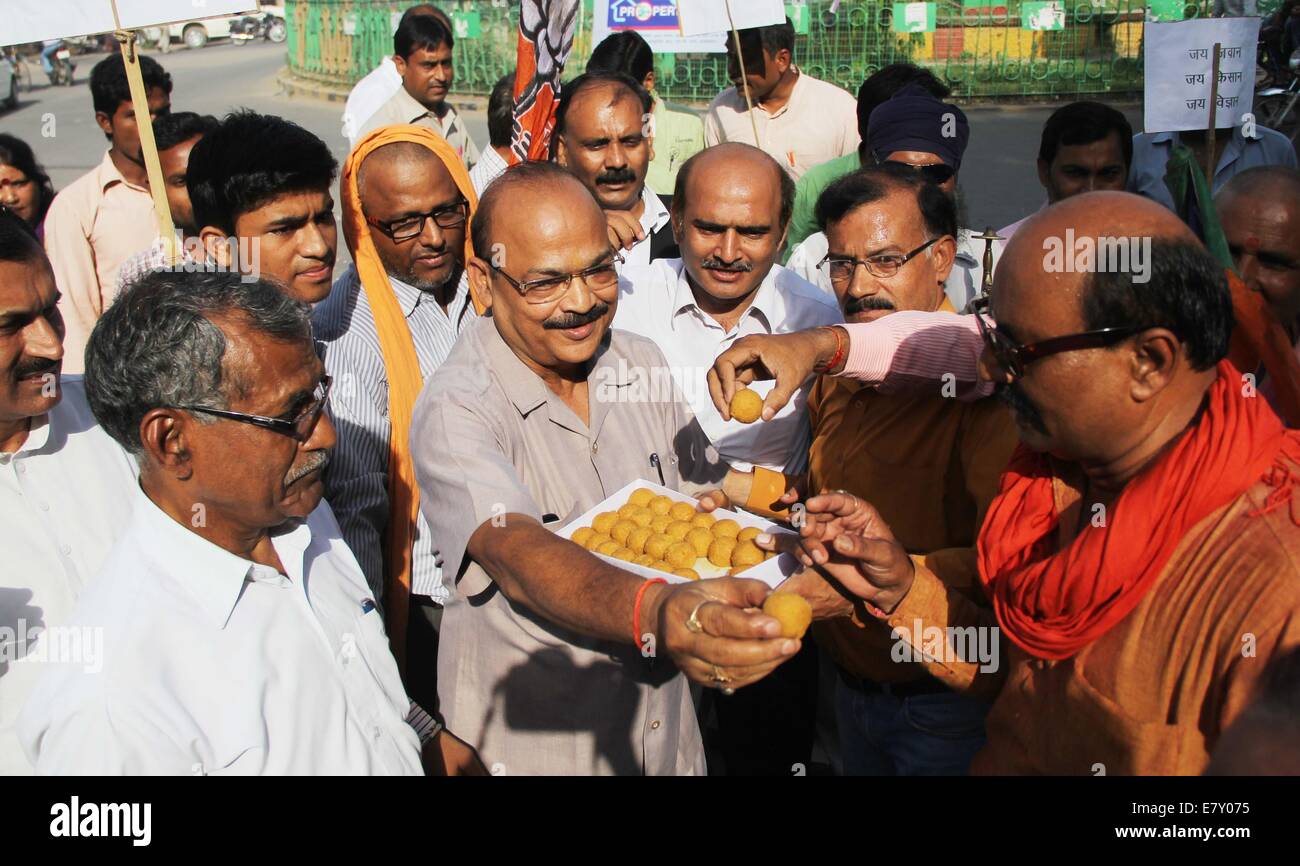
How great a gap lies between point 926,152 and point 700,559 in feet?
8.17

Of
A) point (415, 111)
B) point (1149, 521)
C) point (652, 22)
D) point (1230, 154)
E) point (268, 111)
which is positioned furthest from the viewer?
point (268, 111)

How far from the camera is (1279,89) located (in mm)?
13344

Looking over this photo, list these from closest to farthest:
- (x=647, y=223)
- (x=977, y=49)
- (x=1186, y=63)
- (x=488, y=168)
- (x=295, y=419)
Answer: (x=295, y=419)
(x=1186, y=63)
(x=647, y=223)
(x=488, y=168)
(x=977, y=49)

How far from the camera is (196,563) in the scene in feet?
7.03

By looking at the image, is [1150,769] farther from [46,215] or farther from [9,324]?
[46,215]

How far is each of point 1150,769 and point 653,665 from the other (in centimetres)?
118

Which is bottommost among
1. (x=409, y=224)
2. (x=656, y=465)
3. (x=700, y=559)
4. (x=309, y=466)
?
(x=700, y=559)

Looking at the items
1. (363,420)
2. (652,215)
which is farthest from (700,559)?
(652,215)

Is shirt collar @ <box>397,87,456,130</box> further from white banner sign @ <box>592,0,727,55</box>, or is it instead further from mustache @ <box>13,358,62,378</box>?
mustache @ <box>13,358,62,378</box>

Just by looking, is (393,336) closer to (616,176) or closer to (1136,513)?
(616,176)

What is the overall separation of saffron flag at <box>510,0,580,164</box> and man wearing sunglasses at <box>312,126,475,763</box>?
1146 mm

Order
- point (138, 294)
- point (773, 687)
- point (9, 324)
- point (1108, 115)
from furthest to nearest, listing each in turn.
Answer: point (1108, 115) < point (773, 687) < point (9, 324) < point (138, 294)
